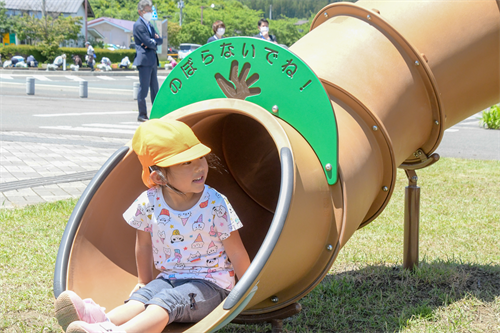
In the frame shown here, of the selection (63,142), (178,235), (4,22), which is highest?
(178,235)

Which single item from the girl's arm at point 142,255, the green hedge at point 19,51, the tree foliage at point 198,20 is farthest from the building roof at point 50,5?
the girl's arm at point 142,255

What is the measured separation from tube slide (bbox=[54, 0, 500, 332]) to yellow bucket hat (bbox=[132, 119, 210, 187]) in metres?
0.17

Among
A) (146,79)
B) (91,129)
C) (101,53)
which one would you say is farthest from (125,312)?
(101,53)

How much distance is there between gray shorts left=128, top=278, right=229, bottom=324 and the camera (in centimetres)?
237

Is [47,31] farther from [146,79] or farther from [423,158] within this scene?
[423,158]

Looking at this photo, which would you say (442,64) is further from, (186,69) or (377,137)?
(186,69)

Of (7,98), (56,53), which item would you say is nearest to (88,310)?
(7,98)

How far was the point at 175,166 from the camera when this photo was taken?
2.51 metres

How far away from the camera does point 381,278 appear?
140 inches

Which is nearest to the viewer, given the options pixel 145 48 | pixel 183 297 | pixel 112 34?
pixel 183 297

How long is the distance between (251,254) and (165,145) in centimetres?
123

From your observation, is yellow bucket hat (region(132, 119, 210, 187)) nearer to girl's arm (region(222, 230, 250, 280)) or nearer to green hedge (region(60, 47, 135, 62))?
girl's arm (region(222, 230, 250, 280))

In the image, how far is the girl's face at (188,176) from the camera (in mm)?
2514

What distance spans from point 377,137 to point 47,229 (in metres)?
2.91
